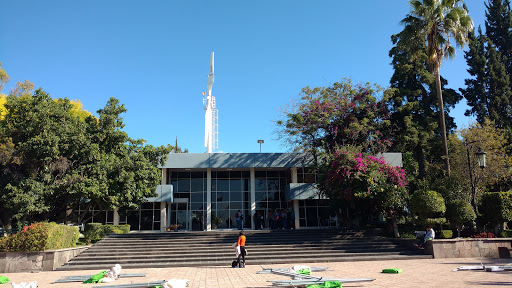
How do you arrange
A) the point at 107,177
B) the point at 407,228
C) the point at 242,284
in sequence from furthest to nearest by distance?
1. the point at 407,228
2. the point at 107,177
3. the point at 242,284

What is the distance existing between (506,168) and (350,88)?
13.3 metres

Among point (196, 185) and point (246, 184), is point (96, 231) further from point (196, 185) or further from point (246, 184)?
point (246, 184)

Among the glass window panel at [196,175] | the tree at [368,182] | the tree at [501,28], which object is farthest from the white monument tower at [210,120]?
the tree at [501,28]

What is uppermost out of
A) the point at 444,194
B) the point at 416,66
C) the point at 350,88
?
the point at 416,66

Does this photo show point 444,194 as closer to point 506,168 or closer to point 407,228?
point 407,228

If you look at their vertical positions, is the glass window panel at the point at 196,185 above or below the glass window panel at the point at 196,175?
below

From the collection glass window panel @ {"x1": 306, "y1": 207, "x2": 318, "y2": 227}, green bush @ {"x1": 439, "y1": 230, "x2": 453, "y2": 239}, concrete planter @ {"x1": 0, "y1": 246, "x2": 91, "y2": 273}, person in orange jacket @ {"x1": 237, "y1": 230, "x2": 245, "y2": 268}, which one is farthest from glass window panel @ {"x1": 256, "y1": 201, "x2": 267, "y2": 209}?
concrete planter @ {"x1": 0, "y1": 246, "x2": 91, "y2": 273}

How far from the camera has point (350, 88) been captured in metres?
25.9

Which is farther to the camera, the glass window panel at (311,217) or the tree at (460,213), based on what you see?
the glass window panel at (311,217)

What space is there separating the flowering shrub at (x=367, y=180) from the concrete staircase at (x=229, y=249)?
2.34m

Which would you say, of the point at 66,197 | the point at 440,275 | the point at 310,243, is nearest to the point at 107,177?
the point at 66,197

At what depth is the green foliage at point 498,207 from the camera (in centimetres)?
1716

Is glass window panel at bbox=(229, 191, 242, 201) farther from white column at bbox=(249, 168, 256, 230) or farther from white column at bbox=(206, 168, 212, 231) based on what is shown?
white column at bbox=(206, 168, 212, 231)

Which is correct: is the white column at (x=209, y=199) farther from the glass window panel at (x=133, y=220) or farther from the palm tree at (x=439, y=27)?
the palm tree at (x=439, y=27)
